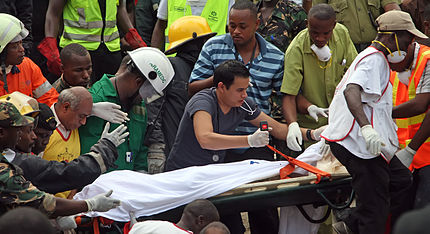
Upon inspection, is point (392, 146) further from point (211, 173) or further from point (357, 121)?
point (211, 173)

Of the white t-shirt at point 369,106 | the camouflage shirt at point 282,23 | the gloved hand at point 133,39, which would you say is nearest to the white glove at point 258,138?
the white t-shirt at point 369,106

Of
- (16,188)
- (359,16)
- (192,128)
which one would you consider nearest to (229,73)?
(192,128)

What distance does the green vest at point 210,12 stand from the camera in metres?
6.72

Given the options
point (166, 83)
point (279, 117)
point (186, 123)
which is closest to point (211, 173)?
point (186, 123)

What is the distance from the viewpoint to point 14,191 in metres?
3.41

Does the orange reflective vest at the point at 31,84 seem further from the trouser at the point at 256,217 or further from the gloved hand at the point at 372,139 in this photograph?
the gloved hand at the point at 372,139

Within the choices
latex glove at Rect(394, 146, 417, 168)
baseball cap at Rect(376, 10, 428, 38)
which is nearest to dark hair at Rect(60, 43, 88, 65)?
baseball cap at Rect(376, 10, 428, 38)

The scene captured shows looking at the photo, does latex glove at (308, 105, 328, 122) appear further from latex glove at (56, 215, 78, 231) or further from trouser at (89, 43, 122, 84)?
trouser at (89, 43, 122, 84)

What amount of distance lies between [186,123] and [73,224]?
111cm

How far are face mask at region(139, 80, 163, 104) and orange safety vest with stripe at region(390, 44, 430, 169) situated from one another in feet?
5.65

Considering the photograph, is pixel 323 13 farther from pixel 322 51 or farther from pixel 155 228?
pixel 155 228

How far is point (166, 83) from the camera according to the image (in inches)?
201

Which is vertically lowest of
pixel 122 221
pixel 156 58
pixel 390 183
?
pixel 122 221

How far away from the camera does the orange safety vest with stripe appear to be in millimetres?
4699
